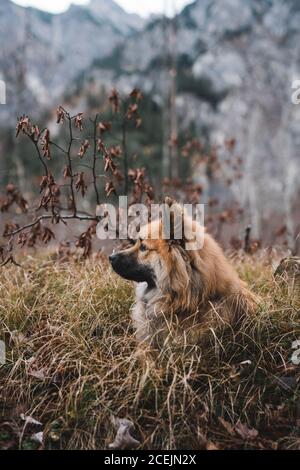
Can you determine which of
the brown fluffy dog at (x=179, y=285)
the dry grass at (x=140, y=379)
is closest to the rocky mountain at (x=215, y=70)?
the brown fluffy dog at (x=179, y=285)

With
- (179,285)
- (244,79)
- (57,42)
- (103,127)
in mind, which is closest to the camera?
(179,285)

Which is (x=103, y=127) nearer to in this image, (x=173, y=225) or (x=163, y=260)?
(x=173, y=225)

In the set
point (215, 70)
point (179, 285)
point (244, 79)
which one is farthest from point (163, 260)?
point (215, 70)

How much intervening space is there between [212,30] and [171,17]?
48.2 ft

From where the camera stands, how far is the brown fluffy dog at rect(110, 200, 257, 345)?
3596 mm

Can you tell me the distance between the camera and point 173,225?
143 inches

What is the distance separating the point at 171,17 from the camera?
10742 millimetres

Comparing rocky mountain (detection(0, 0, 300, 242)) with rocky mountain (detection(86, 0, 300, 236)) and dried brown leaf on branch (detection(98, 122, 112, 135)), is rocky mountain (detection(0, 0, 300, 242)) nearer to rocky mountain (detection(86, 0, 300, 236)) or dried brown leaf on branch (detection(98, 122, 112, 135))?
rocky mountain (detection(86, 0, 300, 236))

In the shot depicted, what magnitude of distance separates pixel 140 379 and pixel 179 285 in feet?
2.38

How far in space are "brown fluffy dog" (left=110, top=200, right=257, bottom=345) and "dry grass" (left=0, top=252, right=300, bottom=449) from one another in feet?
0.41

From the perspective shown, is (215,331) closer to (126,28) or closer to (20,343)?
(20,343)

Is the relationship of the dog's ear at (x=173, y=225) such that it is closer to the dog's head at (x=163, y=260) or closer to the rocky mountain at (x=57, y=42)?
the dog's head at (x=163, y=260)

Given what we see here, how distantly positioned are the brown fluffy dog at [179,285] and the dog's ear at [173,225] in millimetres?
11

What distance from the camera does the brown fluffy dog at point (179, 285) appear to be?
11.8 feet
